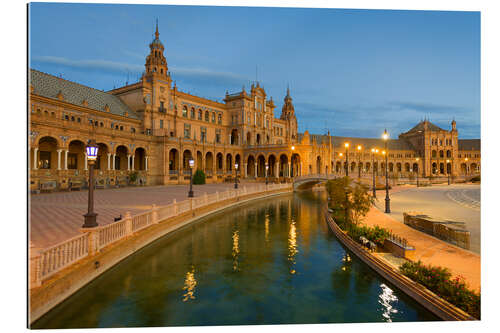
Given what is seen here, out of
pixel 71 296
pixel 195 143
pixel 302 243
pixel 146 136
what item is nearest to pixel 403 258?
pixel 302 243

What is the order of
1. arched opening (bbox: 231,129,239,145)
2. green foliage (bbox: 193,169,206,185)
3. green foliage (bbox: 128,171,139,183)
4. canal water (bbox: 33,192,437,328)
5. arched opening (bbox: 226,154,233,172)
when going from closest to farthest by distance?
canal water (bbox: 33,192,437,328) → green foliage (bbox: 128,171,139,183) → green foliage (bbox: 193,169,206,185) → arched opening (bbox: 226,154,233,172) → arched opening (bbox: 231,129,239,145)

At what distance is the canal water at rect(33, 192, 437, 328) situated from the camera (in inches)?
264

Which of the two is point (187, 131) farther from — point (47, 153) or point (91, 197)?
point (91, 197)

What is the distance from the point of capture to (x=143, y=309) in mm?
6973

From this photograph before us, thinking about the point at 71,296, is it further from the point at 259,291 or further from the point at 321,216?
the point at 321,216

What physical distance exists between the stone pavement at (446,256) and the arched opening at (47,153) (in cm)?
3510

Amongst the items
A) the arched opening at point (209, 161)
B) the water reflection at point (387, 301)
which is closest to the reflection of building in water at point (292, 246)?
the water reflection at point (387, 301)

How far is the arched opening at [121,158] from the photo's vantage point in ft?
132

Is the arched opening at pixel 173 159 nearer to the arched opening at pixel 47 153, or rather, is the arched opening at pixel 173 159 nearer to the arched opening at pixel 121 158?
the arched opening at pixel 121 158

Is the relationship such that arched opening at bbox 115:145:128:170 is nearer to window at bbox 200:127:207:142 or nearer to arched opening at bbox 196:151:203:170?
arched opening at bbox 196:151:203:170

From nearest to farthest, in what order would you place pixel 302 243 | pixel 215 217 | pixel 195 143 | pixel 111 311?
pixel 111 311 < pixel 302 243 < pixel 215 217 < pixel 195 143

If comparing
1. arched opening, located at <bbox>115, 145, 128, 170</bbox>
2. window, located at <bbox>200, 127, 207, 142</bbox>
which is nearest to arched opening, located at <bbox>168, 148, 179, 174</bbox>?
arched opening, located at <bbox>115, 145, 128, 170</bbox>

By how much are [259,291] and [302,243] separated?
5959 mm

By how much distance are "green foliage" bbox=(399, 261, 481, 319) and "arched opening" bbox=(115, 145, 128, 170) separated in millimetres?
39747
